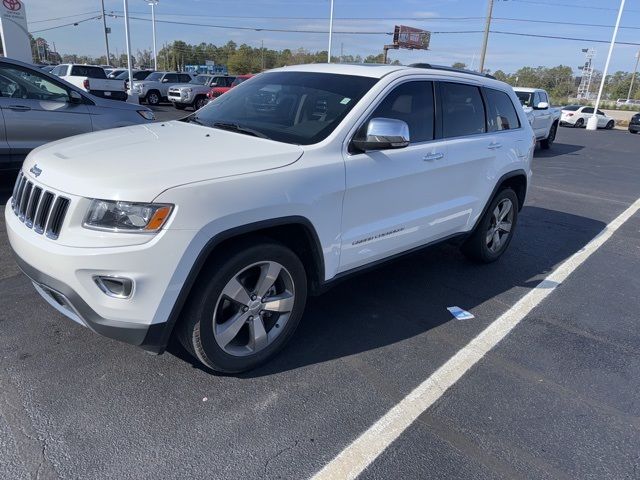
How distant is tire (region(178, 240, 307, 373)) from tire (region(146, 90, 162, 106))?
24.8 m

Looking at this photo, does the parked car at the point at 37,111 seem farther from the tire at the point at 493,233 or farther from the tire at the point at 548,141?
the tire at the point at 548,141

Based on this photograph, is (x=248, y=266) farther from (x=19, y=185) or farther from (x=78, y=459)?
(x=19, y=185)

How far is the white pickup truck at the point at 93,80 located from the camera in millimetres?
19250

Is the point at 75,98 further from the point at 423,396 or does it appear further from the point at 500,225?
the point at 423,396

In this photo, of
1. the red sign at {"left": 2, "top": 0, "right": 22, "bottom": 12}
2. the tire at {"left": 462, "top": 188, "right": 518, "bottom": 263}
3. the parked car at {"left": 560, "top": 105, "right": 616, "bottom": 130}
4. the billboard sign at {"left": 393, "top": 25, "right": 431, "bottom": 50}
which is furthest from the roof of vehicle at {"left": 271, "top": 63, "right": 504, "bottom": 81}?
the billboard sign at {"left": 393, "top": 25, "right": 431, "bottom": 50}

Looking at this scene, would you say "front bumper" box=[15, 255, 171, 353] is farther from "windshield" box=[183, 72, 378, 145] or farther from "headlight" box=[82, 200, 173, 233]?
"windshield" box=[183, 72, 378, 145]

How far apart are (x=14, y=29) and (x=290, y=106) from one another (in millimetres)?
14611

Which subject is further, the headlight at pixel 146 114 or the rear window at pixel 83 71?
the rear window at pixel 83 71

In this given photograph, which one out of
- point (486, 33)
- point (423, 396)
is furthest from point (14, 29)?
point (486, 33)

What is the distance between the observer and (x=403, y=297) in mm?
4168

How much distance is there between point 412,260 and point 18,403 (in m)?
3.65

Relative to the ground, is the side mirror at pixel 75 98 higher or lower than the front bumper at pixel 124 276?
higher

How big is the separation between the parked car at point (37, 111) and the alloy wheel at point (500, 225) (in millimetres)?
Result: 5046

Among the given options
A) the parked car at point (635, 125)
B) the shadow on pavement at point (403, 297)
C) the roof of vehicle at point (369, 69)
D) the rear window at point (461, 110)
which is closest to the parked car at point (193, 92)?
the shadow on pavement at point (403, 297)
